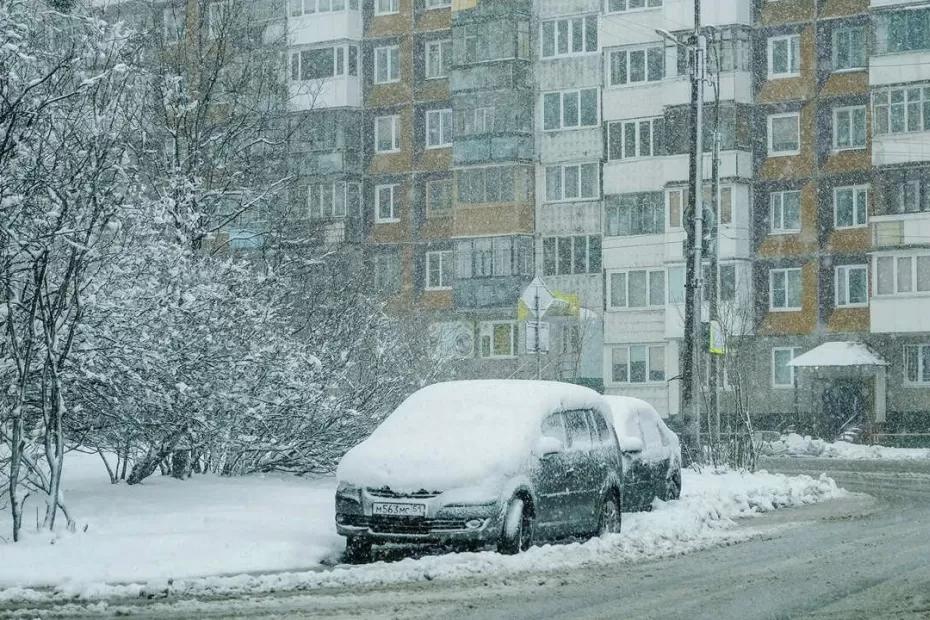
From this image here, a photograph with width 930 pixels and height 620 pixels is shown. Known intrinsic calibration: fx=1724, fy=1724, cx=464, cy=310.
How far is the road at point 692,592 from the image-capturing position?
35.7ft

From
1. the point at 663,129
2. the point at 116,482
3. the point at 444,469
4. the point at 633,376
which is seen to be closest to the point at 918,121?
the point at 663,129

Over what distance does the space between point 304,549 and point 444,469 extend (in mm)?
1361

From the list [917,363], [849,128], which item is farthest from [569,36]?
[917,363]

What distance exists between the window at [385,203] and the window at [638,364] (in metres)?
10.2

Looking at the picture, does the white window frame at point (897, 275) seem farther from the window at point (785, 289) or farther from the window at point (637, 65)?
the window at point (637, 65)

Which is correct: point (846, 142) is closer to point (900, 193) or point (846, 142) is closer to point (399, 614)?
point (900, 193)

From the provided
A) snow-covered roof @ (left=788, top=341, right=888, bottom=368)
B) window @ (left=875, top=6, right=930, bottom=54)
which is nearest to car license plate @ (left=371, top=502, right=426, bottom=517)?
snow-covered roof @ (left=788, top=341, right=888, bottom=368)

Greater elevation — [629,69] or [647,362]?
[629,69]

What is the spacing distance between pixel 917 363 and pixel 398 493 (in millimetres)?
41217

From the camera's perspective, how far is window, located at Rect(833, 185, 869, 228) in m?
53.9

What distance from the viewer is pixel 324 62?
2435 inches

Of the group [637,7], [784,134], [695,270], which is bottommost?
[695,270]

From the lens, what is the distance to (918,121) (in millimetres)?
51719

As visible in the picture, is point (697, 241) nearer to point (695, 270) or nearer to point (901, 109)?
point (695, 270)
